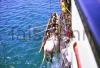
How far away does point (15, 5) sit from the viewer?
1200 inches

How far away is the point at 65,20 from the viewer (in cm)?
1614

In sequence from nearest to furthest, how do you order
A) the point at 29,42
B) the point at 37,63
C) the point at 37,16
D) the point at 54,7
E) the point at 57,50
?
the point at 57,50 < the point at 37,63 < the point at 29,42 < the point at 37,16 < the point at 54,7

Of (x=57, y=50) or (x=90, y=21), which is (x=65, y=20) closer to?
(x=57, y=50)

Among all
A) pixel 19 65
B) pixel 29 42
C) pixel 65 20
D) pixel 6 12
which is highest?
pixel 6 12

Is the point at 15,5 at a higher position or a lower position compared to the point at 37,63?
higher

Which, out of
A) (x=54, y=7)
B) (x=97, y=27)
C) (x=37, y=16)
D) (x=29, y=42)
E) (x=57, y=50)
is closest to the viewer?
(x=97, y=27)

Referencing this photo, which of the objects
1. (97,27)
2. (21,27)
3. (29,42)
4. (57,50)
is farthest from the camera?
(21,27)

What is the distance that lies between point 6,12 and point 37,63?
43.5 feet

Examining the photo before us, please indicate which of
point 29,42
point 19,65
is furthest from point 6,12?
point 19,65

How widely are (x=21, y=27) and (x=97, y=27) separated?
21530 mm

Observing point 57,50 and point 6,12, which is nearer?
point 57,50

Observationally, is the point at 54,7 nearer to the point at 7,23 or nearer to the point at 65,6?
the point at 7,23

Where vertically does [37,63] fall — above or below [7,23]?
below

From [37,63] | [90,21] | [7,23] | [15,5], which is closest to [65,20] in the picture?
→ [37,63]
